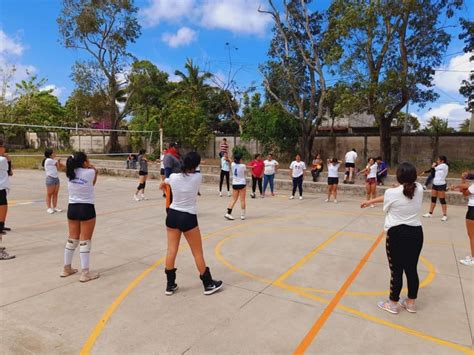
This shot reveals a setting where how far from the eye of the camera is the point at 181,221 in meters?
3.94

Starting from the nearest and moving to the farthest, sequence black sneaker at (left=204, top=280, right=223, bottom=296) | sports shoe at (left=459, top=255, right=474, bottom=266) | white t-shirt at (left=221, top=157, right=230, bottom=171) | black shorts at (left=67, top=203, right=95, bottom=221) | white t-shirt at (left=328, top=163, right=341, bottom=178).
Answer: black sneaker at (left=204, top=280, right=223, bottom=296), black shorts at (left=67, top=203, right=95, bottom=221), sports shoe at (left=459, top=255, right=474, bottom=266), white t-shirt at (left=328, top=163, right=341, bottom=178), white t-shirt at (left=221, top=157, right=230, bottom=171)

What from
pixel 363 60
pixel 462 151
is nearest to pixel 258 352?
pixel 363 60

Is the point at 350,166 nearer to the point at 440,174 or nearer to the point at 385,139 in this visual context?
the point at 385,139

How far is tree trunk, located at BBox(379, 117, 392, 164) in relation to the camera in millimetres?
16797

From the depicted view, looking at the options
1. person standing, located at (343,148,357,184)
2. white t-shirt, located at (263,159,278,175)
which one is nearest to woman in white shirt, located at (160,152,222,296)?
white t-shirt, located at (263,159,278,175)

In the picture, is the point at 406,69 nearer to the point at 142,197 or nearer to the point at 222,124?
the point at 142,197

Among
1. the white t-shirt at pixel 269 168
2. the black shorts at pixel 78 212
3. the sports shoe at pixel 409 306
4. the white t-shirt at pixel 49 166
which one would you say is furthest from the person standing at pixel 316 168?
the black shorts at pixel 78 212

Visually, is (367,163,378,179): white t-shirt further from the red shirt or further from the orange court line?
the orange court line

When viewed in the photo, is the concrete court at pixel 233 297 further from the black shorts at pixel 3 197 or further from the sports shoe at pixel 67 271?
the black shorts at pixel 3 197

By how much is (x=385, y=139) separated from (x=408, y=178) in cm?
1472

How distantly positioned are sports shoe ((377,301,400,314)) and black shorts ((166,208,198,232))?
89.4 inches

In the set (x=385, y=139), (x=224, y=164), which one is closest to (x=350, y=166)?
(x=385, y=139)

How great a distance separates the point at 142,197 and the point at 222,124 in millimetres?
19993

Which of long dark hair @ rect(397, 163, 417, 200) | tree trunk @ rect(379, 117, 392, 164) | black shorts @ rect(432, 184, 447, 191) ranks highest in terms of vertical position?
tree trunk @ rect(379, 117, 392, 164)
